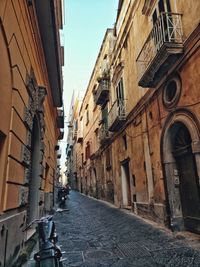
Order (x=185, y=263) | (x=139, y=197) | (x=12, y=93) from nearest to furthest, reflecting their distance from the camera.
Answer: (x=12, y=93), (x=185, y=263), (x=139, y=197)

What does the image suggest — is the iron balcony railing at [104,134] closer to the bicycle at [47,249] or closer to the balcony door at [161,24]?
the balcony door at [161,24]

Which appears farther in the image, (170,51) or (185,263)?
(170,51)

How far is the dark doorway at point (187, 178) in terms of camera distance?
6.11 meters

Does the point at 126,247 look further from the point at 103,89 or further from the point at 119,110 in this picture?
the point at 103,89

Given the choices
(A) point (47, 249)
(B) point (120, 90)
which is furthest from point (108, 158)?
(A) point (47, 249)

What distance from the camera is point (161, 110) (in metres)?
7.61

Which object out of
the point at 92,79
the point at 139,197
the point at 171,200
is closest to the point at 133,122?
the point at 139,197

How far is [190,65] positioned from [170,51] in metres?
0.66

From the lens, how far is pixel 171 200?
22.5 ft

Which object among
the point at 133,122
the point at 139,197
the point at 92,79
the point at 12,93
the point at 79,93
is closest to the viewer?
the point at 12,93

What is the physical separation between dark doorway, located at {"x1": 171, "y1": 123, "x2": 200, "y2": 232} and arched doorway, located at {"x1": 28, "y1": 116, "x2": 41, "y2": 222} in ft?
13.0

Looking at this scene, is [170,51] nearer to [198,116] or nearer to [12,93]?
[198,116]

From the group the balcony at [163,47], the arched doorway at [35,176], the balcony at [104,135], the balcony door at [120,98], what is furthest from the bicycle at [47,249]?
the balcony at [104,135]

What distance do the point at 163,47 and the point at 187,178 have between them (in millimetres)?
3545
